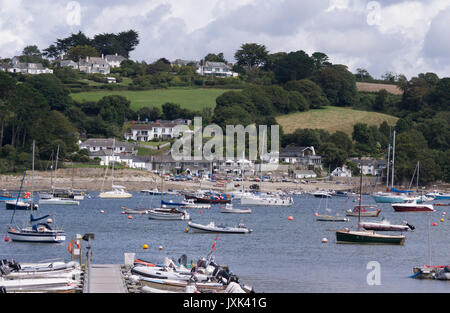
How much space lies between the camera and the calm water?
1289 inches

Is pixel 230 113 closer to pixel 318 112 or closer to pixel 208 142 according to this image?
pixel 208 142

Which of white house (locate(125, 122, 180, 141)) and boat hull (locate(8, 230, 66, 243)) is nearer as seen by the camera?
boat hull (locate(8, 230, 66, 243))

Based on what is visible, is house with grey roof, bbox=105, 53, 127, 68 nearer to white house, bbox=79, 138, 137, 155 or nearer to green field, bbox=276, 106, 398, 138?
green field, bbox=276, 106, 398, 138

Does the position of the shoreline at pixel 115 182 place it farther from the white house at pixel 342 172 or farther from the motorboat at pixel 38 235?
the motorboat at pixel 38 235

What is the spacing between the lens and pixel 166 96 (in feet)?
482

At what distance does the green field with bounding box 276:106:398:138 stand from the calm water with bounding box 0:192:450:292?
6856cm

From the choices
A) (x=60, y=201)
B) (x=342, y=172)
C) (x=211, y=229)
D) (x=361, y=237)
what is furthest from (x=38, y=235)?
(x=342, y=172)

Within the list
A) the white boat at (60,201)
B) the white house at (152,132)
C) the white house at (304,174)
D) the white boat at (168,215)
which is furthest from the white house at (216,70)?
the white boat at (168,215)

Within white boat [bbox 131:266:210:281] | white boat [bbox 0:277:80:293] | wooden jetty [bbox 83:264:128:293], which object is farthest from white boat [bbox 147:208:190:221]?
white boat [bbox 0:277:80:293]

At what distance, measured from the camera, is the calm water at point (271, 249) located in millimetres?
32750

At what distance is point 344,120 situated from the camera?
142875 millimetres

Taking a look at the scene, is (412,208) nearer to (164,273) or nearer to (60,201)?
(60,201)
